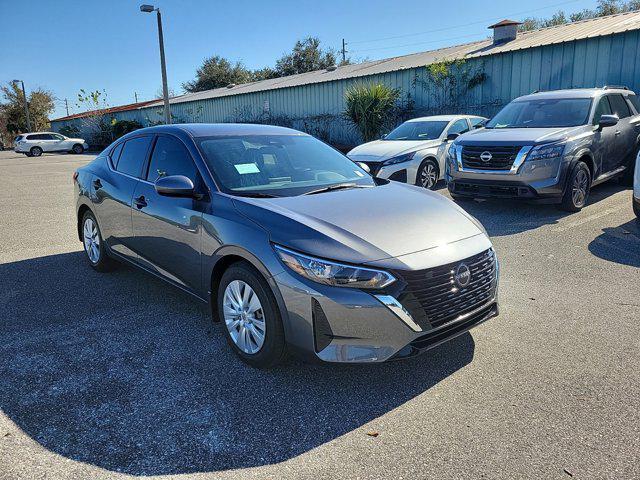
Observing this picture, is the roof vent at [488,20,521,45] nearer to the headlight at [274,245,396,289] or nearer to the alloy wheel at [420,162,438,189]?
the alloy wheel at [420,162,438,189]

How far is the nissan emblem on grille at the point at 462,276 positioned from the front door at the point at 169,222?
6.10 feet

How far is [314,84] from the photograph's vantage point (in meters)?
23.6

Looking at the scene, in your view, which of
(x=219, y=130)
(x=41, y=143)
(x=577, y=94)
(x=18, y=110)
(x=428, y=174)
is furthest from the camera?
(x=18, y=110)

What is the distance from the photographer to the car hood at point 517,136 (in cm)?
770

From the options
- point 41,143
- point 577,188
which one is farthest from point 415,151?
point 41,143

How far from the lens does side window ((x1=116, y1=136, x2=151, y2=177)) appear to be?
482 cm

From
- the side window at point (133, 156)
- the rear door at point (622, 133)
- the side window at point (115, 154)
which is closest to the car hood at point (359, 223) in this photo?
the side window at point (133, 156)

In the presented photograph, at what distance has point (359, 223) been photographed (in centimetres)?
330

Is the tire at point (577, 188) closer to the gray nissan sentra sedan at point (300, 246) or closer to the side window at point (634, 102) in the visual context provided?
the side window at point (634, 102)

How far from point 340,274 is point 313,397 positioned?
2.65 ft

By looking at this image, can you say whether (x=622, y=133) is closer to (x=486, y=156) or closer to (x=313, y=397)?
(x=486, y=156)

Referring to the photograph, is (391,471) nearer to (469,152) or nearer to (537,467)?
(537,467)

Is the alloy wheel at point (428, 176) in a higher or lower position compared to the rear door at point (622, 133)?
lower

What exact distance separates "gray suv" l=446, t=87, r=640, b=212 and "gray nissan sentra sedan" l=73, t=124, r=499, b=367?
4.00 m
